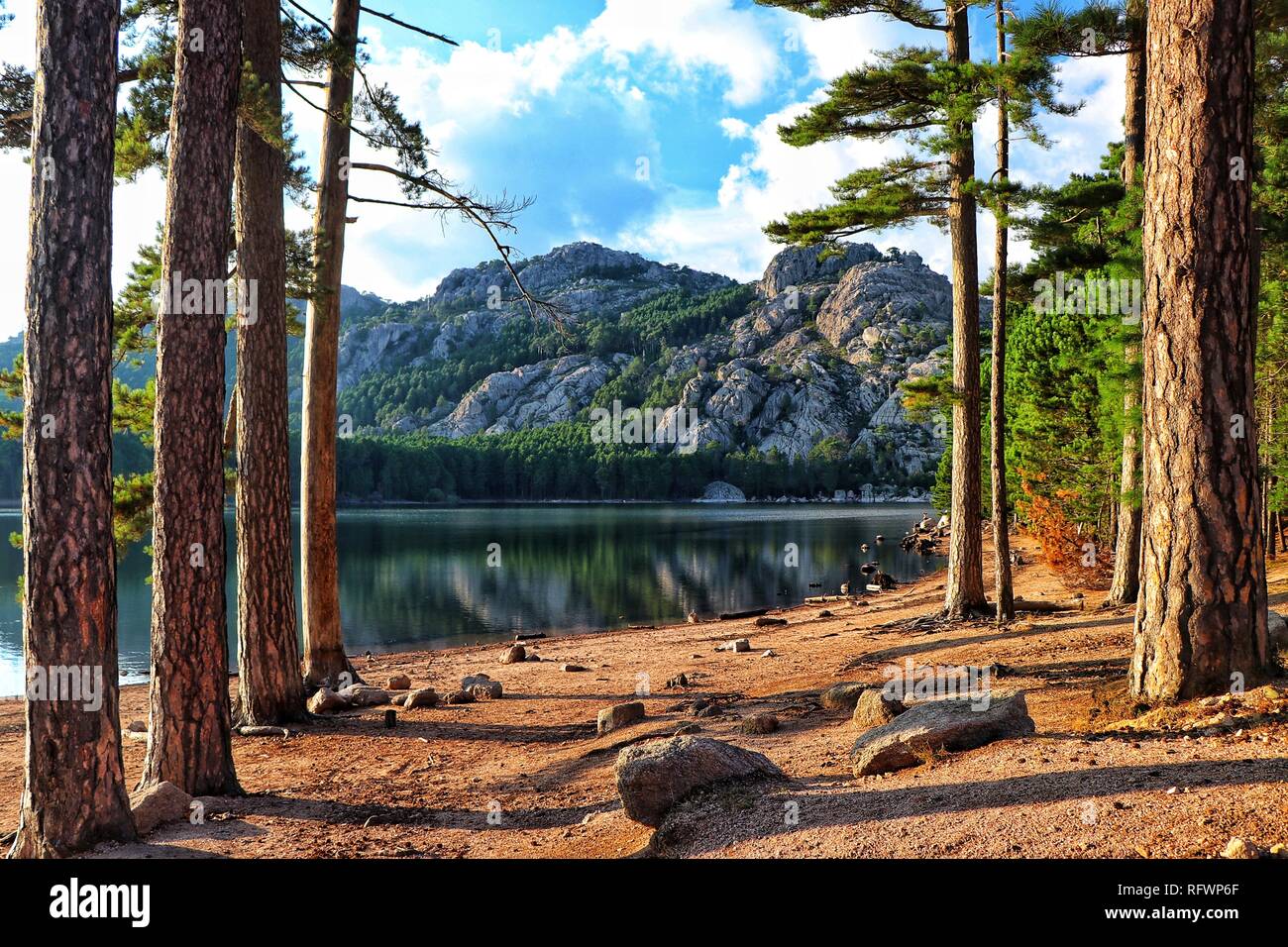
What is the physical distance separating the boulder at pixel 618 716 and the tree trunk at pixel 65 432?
4650mm

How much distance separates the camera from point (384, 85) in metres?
10.8

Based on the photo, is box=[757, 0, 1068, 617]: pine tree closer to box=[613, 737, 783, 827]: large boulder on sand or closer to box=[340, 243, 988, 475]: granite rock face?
box=[613, 737, 783, 827]: large boulder on sand

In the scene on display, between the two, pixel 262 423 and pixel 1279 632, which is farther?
pixel 262 423

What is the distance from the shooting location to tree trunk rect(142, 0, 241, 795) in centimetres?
632

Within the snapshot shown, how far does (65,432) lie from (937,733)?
215 inches

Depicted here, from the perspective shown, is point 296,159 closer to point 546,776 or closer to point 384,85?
point 384,85

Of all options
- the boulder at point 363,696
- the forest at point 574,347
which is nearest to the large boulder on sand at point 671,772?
the forest at point 574,347

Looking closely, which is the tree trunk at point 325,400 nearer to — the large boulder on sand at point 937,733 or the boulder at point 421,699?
the boulder at point 421,699

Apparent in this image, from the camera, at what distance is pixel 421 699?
1054 cm

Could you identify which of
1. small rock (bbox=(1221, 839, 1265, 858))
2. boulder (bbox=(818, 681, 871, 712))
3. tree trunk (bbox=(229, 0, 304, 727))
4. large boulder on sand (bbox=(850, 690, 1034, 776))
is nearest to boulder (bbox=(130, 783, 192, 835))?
tree trunk (bbox=(229, 0, 304, 727))

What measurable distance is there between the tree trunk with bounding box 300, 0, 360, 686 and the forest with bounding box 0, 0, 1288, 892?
0.05m

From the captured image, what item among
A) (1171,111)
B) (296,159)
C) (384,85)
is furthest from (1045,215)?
(296,159)

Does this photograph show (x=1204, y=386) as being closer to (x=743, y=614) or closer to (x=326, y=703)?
(x=326, y=703)

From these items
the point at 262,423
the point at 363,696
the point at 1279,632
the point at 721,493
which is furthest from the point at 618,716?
the point at 721,493
